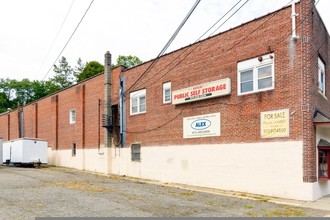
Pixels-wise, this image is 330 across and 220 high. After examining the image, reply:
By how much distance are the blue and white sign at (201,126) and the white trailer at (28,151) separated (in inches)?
673

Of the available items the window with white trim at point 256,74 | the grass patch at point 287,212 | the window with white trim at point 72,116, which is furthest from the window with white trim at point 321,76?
the window with white trim at point 72,116

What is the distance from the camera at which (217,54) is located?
58.0 feet

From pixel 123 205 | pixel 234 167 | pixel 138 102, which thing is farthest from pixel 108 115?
pixel 123 205

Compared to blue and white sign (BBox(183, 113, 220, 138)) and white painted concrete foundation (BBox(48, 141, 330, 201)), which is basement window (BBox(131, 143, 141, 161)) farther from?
blue and white sign (BBox(183, 113, 220, 138))

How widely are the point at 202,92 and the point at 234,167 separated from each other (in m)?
4.23

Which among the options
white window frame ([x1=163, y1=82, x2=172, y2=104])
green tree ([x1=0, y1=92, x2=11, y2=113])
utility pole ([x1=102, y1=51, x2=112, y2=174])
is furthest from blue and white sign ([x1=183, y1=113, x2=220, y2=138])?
A: green tree ([x1=0, y1=92, x2=11, y2=113])

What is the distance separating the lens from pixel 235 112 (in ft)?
54.1

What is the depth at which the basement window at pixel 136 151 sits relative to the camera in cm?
2259

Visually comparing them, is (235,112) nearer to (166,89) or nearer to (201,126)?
(201,126)

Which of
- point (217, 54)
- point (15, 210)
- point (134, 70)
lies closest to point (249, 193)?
point (217, 54)

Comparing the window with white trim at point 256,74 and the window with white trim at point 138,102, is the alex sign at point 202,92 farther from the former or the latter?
the window with white trim at point 138,102

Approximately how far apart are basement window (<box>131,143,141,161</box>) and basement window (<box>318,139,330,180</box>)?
11.4 meters

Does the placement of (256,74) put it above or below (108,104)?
above

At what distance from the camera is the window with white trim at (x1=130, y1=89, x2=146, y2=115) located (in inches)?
893
